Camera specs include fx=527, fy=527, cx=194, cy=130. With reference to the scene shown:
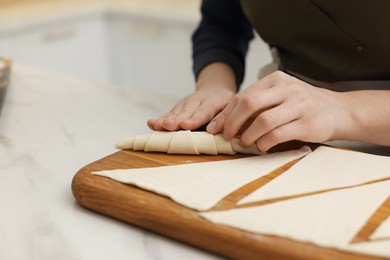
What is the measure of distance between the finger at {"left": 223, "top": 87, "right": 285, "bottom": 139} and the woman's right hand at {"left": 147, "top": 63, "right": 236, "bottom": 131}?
0.36 ft

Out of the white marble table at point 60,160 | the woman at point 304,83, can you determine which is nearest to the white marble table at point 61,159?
the white marble table at point 60,160

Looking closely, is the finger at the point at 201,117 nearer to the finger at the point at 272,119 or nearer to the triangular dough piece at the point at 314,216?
the finger at the point at 272,119

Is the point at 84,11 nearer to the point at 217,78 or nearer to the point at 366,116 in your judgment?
the point at 217,78

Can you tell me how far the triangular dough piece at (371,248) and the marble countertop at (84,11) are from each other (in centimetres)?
160

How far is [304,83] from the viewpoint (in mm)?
708

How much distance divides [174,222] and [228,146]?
19cm

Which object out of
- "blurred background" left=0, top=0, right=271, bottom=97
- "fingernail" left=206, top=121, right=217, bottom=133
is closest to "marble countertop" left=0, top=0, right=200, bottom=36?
"blurred background" left=0, top=0, right=271, bottom=97

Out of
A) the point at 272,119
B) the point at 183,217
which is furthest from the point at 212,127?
the point at 183,217

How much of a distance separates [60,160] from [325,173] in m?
0.38

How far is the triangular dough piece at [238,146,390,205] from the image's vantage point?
596 mm

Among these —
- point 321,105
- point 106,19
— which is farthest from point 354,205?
point 106,19

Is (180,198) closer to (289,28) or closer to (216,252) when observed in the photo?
(216,252)

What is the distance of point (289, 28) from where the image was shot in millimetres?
Result: 894

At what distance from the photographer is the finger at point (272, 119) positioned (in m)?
0.66
